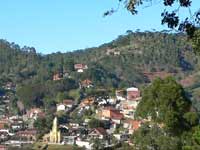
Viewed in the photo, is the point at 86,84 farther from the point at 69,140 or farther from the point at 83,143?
the point at 83,143

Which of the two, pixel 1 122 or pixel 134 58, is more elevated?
pixel 134 58

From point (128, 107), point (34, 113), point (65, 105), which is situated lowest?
point (34, 113)

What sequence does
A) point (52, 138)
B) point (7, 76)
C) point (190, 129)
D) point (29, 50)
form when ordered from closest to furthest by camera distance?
point (190, 129)
point (52, 138)
point (7, 76)
point (29, 50)

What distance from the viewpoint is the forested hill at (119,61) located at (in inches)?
3615

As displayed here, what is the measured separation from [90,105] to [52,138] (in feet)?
51.6

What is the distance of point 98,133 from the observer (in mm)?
51656

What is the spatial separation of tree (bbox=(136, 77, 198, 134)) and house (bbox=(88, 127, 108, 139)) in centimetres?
3257

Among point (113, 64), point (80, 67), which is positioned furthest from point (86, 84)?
point (113, 64)

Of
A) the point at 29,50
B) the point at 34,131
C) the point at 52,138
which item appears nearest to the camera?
the point at 52,138

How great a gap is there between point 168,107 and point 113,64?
81853 mm

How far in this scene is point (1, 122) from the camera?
220 feet

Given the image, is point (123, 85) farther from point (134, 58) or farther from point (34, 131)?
→ point (34, 131)

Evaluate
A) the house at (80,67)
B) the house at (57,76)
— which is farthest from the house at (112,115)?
the house at (80,67)

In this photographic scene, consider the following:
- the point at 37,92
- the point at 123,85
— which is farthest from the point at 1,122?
the point at 123,85
